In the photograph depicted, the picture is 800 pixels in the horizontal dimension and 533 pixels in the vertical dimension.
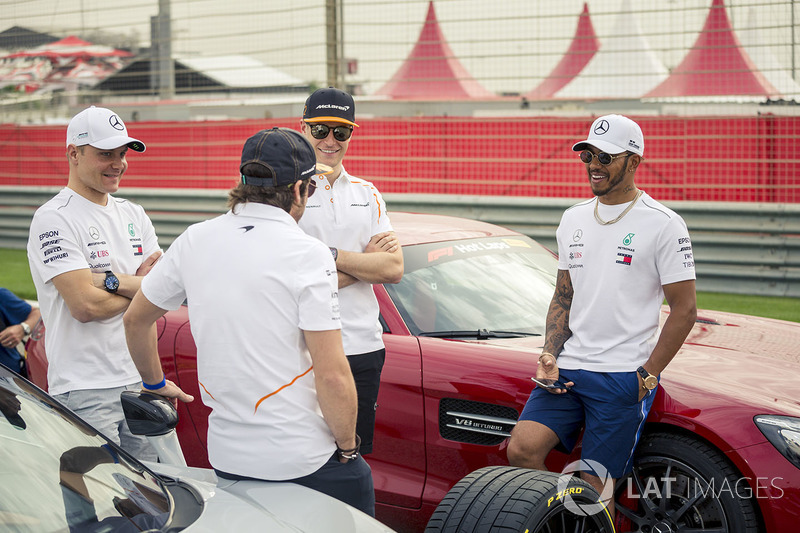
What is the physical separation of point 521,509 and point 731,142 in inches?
275

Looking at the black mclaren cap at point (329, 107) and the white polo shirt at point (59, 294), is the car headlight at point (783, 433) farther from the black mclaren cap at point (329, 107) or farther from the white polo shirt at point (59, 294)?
the white polo shirt at point (59, 294)

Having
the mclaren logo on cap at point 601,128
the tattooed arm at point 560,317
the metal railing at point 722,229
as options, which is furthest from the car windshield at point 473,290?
the metal railing at point 722,229

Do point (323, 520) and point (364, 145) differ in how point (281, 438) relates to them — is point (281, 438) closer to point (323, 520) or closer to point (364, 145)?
point (323, 520)

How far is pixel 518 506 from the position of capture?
Answer: 2.82 m

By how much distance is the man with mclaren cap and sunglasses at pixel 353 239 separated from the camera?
362cm

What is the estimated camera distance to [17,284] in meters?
10.5

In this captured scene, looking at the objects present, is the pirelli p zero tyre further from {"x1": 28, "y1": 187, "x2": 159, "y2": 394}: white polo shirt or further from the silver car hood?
{"x1": 28, "y1": 187, "x2": 159, "y2": 394}: white polo shirt

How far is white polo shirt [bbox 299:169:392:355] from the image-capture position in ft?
11.9

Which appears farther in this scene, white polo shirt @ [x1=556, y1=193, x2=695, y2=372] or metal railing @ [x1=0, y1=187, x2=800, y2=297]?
metal railing @ [x1=0, y1=187, x2=800, y2=297]

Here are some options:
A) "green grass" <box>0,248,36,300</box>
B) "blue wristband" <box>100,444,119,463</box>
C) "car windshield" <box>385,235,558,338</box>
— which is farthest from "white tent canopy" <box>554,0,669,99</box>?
"blue wristband" <box>100,444,119,463</box>

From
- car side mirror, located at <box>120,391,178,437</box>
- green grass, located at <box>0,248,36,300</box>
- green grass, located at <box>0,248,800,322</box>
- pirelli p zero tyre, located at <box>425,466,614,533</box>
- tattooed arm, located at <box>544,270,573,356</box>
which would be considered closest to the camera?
pirelli p zero tyre, located at <box>425,466,614,533</box>

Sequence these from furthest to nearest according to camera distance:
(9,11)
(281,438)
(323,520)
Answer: (9,11), (281,438), (323,520)

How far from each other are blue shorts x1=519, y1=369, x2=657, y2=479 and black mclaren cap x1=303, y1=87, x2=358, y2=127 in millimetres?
1436

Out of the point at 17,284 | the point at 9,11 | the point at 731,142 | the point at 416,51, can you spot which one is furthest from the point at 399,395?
the point at 9,11
